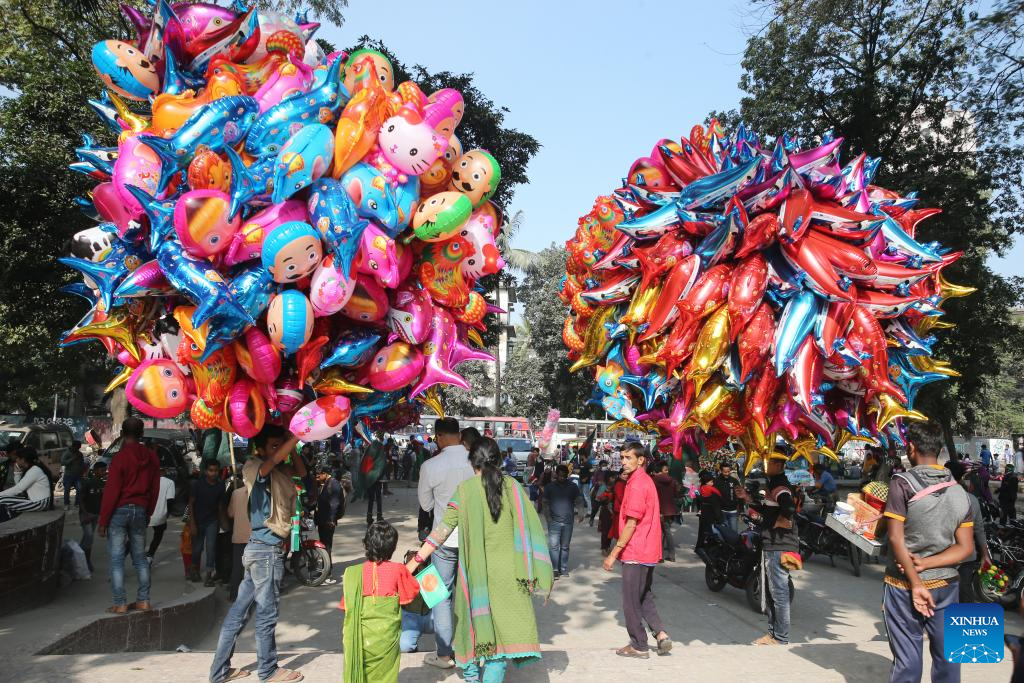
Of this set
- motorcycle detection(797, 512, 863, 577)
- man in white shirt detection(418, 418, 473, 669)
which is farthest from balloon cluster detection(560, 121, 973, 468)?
motorcycle detection(797, 512, 863, 577)

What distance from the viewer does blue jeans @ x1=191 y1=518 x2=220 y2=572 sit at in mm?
8727

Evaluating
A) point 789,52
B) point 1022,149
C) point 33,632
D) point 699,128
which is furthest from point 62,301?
point 1022,149

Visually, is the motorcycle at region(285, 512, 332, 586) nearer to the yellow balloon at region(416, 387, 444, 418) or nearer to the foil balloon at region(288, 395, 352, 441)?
the yellow balloon at region(416, 387, 444, 418)

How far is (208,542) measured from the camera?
8875 mm

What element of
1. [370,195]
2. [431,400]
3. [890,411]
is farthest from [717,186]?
[431,400]

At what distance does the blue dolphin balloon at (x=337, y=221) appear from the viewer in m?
4.11

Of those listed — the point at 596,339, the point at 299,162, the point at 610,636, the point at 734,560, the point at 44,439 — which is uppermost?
the point at 299,162

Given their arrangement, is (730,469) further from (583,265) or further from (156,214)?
(156,214)

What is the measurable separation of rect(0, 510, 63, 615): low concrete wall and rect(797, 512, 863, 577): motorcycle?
29.2 ft

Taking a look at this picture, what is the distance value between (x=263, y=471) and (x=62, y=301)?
12061 mm

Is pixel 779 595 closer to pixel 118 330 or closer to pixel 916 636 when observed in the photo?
pixel 916 636

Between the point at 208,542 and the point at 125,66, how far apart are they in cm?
583

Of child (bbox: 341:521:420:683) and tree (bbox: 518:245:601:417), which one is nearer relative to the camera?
child (bbox: 341:521:420:683)

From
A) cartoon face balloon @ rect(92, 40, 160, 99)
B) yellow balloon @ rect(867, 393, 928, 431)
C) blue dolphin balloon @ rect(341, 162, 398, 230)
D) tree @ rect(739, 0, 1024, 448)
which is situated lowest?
yellow balloon @ rect(867, 393, 928, 431)
